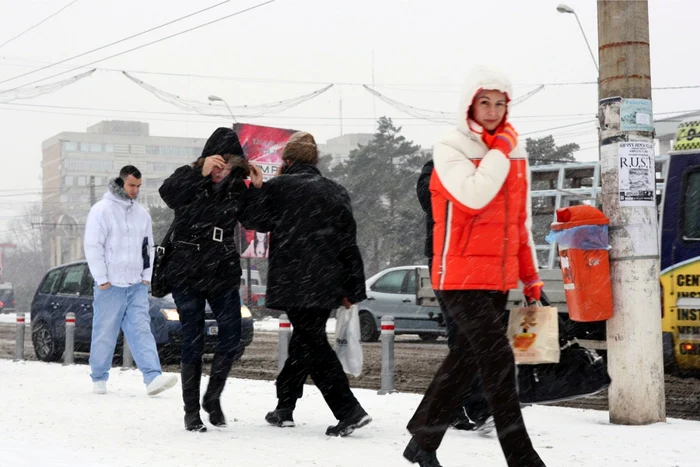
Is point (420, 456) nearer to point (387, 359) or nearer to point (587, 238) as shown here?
point (587, 238)

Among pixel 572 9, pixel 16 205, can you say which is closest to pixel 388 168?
pixel 572 9

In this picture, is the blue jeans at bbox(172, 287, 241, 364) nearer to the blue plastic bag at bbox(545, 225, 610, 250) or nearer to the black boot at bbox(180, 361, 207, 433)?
the black boot at bbox(180, 361, 207, 433)

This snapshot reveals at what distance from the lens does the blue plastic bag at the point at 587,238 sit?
23.3ft

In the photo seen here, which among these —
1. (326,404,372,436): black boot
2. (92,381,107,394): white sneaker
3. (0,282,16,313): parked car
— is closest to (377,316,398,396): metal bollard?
(92,381,107,394): white sneaker

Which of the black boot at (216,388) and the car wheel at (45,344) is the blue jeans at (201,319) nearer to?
the black boot at (216,388)

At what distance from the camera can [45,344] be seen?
1547 centimetres

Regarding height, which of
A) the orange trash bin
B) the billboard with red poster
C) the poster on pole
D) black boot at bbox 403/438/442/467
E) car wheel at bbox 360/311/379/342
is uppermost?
the billboard with red poster

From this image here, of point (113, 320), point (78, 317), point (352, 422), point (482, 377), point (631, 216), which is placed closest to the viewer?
point (482, 377)

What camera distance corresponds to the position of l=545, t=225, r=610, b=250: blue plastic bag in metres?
7.10

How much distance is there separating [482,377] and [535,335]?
724 millimetres

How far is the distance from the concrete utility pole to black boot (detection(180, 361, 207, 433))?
110 inches

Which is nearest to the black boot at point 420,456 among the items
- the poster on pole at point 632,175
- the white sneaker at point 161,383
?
the poster on pole at point 632,175

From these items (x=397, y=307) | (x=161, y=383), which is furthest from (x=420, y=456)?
(x=397, y=307)

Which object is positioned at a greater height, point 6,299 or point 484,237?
point 484,237
